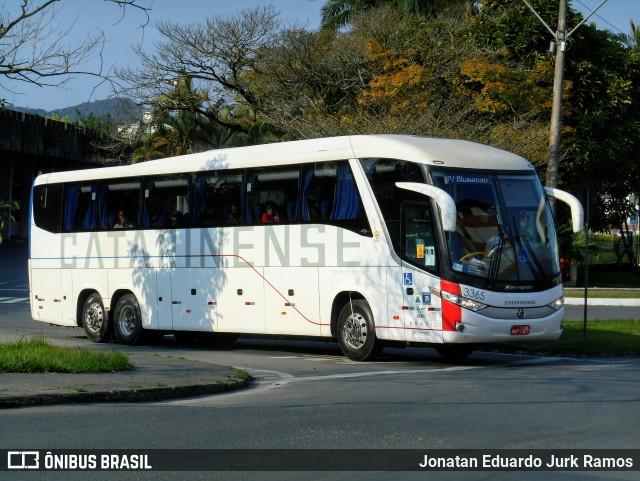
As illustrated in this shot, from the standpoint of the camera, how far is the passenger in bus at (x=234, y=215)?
2044 cm

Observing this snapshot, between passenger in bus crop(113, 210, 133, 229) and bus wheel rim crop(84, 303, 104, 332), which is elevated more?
passenger in bus crop(113, 210, 133, 229)

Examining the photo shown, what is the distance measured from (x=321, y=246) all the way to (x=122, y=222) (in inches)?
223

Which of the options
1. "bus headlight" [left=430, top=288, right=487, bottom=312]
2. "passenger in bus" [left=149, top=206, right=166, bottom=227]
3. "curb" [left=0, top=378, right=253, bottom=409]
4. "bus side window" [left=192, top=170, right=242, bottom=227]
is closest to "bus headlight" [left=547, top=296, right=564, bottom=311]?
"bus headlight" [left=430, top=288, right=487, bottom=312]

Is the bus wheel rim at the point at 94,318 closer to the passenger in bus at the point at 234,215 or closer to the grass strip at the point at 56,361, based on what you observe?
the passenger in bus at the point at 234,215

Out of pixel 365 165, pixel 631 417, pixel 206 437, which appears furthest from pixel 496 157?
pixel 206 437

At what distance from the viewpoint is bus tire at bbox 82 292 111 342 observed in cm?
2305

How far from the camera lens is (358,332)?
1817 cm

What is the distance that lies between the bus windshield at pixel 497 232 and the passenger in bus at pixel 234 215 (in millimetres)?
4654

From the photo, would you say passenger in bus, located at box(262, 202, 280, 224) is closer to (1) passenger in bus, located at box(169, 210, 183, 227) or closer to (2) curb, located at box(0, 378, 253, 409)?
(1) passenger in bus, located at box(169, 210, 183, 227)

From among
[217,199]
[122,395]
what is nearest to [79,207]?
[217,199]

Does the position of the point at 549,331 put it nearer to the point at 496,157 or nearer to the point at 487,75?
the point at 496,157

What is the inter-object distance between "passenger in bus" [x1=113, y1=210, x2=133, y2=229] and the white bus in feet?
0.11

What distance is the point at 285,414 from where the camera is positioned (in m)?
11.3

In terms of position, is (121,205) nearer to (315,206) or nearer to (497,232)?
(315,206)
